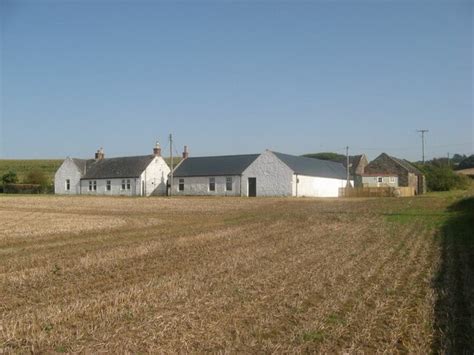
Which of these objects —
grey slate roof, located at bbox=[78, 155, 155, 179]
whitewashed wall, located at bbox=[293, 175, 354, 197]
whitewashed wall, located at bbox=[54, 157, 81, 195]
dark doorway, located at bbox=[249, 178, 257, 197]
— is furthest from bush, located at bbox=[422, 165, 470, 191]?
whitewashed wall, located at bbox=[54, 157, 81, 195]

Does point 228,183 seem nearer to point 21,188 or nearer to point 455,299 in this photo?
point 21,188

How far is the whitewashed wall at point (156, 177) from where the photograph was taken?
196 feet

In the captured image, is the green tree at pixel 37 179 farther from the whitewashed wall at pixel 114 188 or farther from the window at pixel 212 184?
the window at pixel 212 184

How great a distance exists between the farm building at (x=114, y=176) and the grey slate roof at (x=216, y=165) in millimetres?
2858

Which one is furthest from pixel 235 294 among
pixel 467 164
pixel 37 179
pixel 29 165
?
pixel 467 164

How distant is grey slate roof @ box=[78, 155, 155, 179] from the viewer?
60281mm

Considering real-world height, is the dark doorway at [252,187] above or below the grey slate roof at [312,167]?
below

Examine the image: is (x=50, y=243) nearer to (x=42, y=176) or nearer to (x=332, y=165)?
(x=332, y=165)

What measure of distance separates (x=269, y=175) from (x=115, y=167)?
2115 cm

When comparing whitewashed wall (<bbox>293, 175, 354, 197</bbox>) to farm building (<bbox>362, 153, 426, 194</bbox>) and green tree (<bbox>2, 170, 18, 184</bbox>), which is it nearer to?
farm building (<bbox>362, 153, 426, 194</bbox>)

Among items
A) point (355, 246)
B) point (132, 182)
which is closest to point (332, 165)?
point (132, 182)

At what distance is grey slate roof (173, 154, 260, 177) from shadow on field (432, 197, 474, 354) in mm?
40042

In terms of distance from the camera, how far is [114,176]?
61562 mm

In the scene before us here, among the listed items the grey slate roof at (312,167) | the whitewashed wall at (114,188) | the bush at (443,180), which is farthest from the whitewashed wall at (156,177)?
the bush at (443,180)
